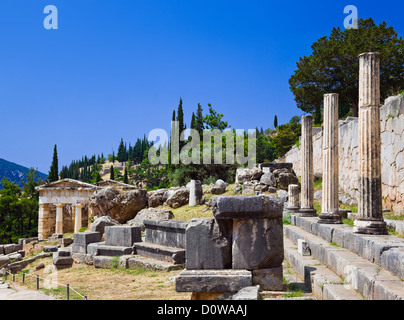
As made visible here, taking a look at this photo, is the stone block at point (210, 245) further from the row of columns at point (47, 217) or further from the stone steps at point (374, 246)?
the row of columns at point (47, 217)

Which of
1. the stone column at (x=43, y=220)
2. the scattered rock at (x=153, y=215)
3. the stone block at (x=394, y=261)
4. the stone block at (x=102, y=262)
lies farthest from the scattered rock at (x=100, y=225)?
the stone column at (x=43, y=220)

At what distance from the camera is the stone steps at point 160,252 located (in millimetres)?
9148

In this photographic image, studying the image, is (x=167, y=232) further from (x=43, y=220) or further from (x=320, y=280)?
(x=43, y=220)

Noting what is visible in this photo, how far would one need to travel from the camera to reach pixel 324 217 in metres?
8.54

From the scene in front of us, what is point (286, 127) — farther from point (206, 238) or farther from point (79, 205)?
point (206, 238)

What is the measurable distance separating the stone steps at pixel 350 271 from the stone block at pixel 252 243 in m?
0.80

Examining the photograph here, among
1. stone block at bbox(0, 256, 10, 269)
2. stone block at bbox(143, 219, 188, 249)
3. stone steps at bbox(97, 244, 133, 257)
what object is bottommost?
stone block at bbox(0, 256, 10, 269)

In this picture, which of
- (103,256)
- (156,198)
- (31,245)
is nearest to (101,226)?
(103,256)

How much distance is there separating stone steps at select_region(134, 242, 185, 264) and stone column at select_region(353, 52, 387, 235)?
4.39 metres

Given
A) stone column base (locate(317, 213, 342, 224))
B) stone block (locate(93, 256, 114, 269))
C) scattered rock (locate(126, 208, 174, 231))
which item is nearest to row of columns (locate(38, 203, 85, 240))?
scattered rock (locate(126, 208, 174, 231))

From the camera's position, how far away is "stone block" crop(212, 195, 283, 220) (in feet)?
16.1

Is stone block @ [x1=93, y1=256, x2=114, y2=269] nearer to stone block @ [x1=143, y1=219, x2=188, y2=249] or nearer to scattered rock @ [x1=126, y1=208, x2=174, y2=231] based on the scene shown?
stone block @ [x1=143, y1=219, x2=188, y2=249]

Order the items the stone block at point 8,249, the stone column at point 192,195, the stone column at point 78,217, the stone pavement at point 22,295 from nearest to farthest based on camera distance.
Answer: the stone pavement at point 22,295 → the stone column at point 192,195 → the stone block at point 8,249 → the stone column at point 78,217

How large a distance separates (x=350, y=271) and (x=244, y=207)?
158cm
